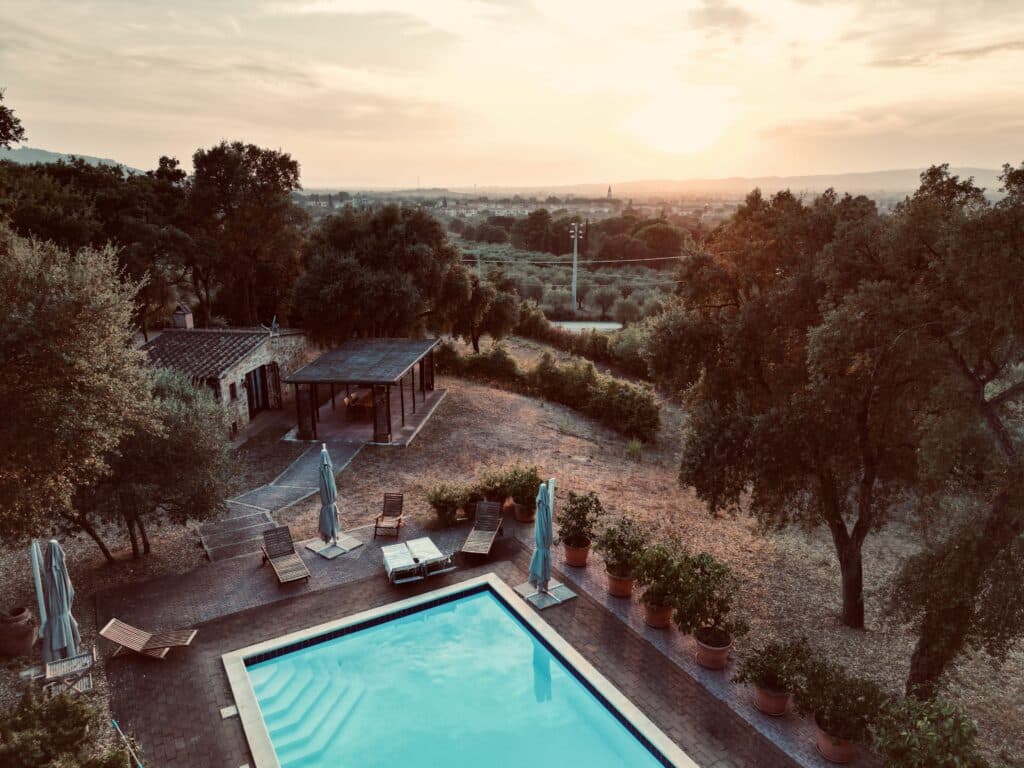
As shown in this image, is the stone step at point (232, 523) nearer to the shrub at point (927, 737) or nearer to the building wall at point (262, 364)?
the building wall at point (262, 364)

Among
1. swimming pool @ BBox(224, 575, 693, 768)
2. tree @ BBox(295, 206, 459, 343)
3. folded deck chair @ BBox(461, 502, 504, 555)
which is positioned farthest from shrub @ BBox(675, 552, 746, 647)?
tree @ BBox(295, 206, 459, 343)

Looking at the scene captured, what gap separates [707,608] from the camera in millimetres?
10055

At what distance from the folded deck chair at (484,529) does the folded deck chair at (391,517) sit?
1.79 m

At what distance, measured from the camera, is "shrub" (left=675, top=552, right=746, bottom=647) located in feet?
32.6

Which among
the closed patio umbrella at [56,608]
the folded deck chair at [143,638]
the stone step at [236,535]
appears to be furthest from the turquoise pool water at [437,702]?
the stone step at [236,535]

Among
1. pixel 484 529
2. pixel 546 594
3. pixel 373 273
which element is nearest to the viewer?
pixel 546 594

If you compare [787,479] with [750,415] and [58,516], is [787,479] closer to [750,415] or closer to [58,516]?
[750,415]

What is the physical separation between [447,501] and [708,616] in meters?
7.00

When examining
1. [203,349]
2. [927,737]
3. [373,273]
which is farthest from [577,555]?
[373,273]

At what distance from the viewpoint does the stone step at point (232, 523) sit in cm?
1434

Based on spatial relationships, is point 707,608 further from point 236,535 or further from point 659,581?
point 236,535

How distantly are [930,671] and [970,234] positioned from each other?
6.16 m

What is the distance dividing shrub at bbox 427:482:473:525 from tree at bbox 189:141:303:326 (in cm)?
2323

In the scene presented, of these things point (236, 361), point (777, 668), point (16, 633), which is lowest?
point (16, 633)
